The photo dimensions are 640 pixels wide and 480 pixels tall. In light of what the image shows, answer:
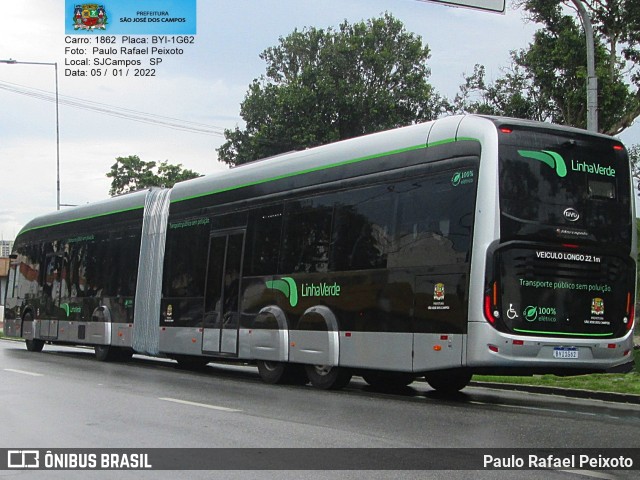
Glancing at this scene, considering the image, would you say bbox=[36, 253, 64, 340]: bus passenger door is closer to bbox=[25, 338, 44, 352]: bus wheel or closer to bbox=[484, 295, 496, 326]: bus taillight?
bbox=[25, 338, 44, 352]: bus wheel

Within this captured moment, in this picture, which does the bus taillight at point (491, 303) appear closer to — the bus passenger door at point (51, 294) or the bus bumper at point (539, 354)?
the bus bumper at point (539, 354)

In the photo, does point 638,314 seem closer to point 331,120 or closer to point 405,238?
point 331,120

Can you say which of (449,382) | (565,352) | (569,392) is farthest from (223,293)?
(565,352)

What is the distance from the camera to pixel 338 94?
44031 mm

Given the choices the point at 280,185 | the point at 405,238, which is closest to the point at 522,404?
the point at 405,238

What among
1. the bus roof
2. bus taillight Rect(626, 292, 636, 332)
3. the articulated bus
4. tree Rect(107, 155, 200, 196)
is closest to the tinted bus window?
the articulated bus

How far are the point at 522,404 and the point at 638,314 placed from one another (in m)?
21.9

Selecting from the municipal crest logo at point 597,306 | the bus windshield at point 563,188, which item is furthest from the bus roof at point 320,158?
the municipal crest logo at point 597,306

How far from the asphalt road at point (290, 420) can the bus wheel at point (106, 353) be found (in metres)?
6.29

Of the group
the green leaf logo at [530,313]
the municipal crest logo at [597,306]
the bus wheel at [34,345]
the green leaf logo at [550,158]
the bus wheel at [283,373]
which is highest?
the green leaf logo at [550,158]

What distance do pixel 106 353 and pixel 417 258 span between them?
39.1 feet

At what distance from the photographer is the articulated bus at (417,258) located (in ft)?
40.5

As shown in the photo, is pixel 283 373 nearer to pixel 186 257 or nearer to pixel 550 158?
pixel 186 257

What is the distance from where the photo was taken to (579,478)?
753cm
